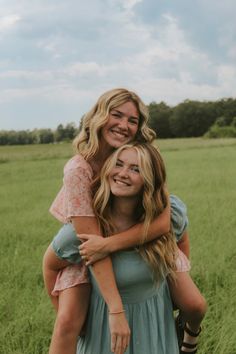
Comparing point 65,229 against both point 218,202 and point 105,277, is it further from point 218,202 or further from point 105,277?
point 218,202

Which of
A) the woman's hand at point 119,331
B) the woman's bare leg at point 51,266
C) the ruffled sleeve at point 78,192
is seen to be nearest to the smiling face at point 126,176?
the ruffled sleeve at point 78,192

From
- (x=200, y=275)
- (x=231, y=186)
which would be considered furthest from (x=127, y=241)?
(x=231, y=186)

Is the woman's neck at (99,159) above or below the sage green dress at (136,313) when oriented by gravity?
above

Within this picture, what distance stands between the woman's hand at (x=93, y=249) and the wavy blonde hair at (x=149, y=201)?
0.10 metres

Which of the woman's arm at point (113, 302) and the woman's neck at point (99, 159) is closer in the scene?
the woman's arm at point (113, 302)

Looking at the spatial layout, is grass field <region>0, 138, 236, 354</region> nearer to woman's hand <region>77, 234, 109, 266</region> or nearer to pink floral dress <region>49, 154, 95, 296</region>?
pink floral dress <region>49, 154, 95, 296</region>

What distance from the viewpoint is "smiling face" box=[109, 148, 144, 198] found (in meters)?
2.13

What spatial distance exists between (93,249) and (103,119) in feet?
1.97

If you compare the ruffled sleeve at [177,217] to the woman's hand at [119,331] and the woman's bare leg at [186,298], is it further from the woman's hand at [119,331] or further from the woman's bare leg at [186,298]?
the woman's hand at [119,331]

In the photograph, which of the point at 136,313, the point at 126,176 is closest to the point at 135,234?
the point at 126,176

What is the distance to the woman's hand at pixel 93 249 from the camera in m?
2.07

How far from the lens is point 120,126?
2338 mm

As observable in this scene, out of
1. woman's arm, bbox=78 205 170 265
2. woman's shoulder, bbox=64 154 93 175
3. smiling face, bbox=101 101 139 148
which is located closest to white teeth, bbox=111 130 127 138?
smiling face, bbox=101 101 139 148

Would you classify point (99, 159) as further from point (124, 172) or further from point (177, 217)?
point (177, 217)
